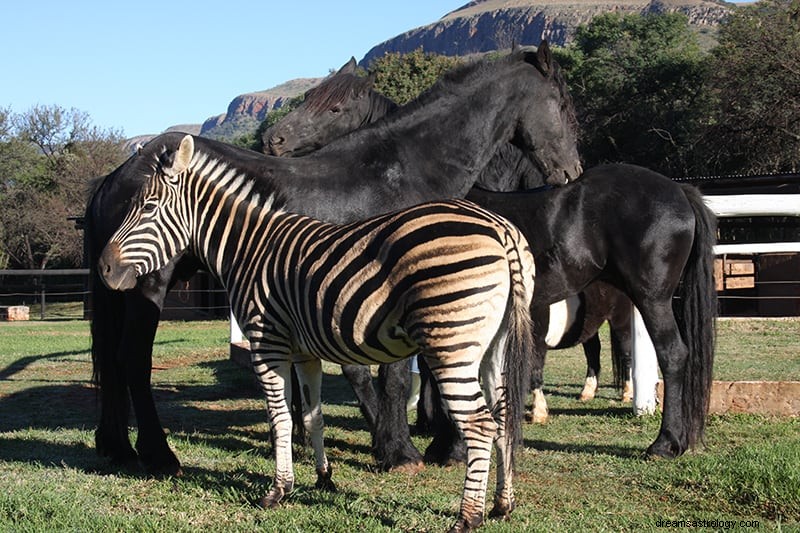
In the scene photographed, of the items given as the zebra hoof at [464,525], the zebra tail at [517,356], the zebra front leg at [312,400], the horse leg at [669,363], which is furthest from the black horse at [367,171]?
the zebra hoof at [464,525]

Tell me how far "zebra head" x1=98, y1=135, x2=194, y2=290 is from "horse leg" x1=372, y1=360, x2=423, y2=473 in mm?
1688

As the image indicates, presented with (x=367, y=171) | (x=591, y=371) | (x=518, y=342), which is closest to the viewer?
(x=518, y=342)

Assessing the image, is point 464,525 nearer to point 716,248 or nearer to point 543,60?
point 543,60

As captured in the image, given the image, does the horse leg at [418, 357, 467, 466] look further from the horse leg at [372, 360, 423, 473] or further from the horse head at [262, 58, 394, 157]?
the horse head at [262, 58, 394, 157]

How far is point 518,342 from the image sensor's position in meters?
4.26

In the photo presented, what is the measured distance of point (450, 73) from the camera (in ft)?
21.7

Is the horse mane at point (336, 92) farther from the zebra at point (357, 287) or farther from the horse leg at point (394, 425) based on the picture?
the horse leg at point (394, 425)

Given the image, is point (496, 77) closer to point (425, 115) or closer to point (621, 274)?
point (425, 115)

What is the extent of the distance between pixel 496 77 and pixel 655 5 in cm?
21111

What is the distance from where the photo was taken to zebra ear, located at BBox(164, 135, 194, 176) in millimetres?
5215

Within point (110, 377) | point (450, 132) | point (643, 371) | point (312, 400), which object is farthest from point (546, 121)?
point (110, 377)

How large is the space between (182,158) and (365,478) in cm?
244

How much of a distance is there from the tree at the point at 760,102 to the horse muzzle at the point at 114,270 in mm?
25943

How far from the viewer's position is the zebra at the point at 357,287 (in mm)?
4031
